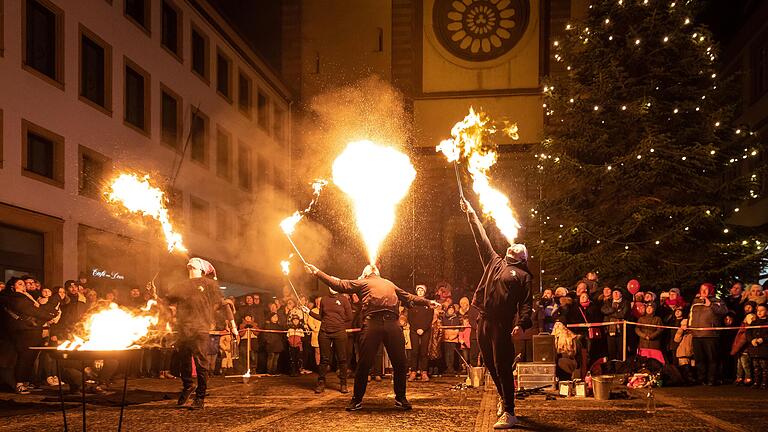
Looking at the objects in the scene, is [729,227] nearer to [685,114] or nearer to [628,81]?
[685,114]

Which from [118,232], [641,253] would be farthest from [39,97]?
[641,253]

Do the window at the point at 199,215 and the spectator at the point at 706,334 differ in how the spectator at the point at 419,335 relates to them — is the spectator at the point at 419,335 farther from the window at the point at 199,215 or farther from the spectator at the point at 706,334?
the window at the point at 199,215

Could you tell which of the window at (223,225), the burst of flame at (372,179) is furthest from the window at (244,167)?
the burst of flame at (372,179)

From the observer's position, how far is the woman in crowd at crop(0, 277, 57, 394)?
13.5 meters

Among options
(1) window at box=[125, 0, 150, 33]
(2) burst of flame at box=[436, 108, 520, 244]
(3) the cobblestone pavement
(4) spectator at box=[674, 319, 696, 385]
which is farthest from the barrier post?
(1) window at box=[125, 0, 150, 33]

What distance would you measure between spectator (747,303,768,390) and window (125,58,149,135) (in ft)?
57.9

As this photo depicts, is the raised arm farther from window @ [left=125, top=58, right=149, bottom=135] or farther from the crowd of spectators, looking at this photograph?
window @ [left=125, top=58, right=149, bottom=135]

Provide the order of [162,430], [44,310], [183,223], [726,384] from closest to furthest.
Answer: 1. [162,430]
2. [44,310]
3. [726,384]
4. [183,223]

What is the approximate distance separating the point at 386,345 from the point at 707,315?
24.5 ft

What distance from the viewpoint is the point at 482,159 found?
33.5 feet

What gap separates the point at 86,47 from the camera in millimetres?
22219

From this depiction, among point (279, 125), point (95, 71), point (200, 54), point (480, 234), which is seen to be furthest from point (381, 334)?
point (279, 125)

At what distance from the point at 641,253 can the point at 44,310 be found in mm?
12972

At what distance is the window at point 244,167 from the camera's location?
112 feet
